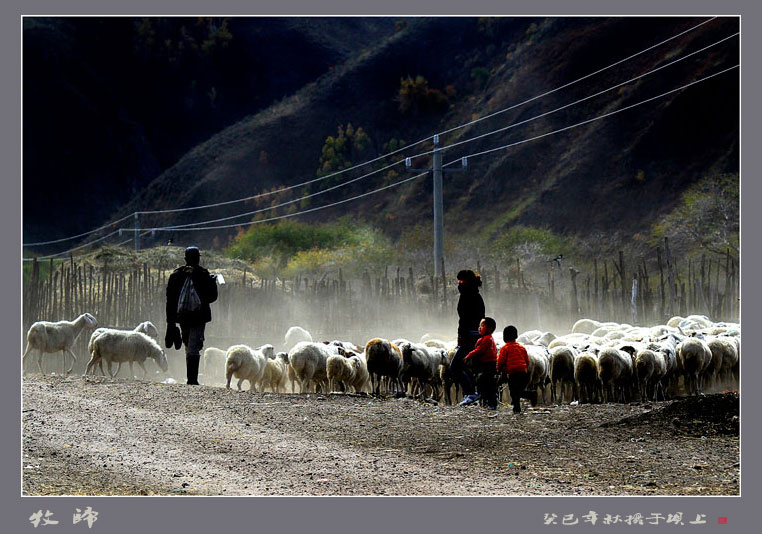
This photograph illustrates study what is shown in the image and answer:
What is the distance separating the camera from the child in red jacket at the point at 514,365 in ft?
39.7

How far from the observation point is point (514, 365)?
476 inches

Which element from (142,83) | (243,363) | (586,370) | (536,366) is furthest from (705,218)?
(142,83)

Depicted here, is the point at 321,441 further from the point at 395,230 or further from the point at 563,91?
the point at 563,91

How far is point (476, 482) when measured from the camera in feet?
26.3

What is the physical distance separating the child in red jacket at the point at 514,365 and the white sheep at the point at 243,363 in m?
4.58

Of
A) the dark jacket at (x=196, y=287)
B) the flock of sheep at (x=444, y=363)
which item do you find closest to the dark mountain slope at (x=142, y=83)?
the flock of sheep at (x=444, y=363)

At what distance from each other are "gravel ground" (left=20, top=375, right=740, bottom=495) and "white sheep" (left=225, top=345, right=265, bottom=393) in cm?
205

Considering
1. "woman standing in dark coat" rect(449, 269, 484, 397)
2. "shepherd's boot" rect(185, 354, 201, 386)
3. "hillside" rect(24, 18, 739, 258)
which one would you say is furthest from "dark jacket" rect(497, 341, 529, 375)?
"hillside" rect(24, 18, 739, 258)

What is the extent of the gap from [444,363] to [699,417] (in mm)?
4424

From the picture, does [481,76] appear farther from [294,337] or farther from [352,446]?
[352,446]

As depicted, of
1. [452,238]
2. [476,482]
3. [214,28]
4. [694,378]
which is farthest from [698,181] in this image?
[214,28]

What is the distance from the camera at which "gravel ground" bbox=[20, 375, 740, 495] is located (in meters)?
7.83

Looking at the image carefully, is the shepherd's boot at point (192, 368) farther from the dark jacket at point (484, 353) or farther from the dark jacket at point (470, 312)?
the dark jacket at point (484, 353)

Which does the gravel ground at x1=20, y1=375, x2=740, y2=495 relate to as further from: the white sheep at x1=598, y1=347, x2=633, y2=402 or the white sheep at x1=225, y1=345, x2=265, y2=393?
the white sheep at x1=225, y1=345, x2=265, y2=393
